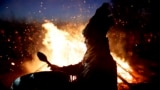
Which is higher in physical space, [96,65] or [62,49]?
[62,49]

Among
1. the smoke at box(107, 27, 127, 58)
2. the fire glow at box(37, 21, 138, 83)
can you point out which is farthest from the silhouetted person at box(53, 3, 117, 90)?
the smoke at box(107, 27, 127, 58)

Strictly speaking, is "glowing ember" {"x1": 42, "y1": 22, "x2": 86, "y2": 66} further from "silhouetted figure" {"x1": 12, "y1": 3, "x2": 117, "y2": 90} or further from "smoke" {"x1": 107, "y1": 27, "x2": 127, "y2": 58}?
"smoke" {"x1": 107, "y1": 27, "x2": 127, "y2": 58}

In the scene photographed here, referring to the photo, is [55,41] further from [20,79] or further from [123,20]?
[123,20]

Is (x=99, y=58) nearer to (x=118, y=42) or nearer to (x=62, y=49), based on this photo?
(x=62, y=49)

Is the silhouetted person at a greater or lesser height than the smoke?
lesser

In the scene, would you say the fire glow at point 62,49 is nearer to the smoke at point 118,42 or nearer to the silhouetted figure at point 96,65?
the silhouetted figure at point 96,65

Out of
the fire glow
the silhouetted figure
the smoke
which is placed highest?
the smoke

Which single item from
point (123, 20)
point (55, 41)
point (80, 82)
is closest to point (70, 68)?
point (80, 82)

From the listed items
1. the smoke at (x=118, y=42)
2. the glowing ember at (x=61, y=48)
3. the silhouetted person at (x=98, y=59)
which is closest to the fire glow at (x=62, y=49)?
the glowing ember at (x=61, y=48)

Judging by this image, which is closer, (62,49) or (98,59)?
(98,59)

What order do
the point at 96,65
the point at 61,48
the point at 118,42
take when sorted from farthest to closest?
the point at 118,42 < the point at 61,48 < the point at 96,65

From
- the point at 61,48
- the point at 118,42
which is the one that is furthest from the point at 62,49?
the point at 118,42

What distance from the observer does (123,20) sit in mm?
27688

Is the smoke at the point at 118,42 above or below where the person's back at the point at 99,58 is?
above
